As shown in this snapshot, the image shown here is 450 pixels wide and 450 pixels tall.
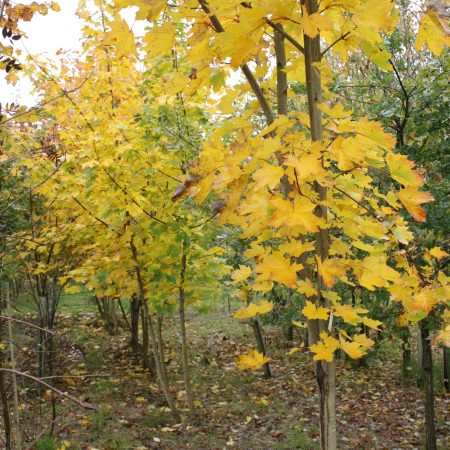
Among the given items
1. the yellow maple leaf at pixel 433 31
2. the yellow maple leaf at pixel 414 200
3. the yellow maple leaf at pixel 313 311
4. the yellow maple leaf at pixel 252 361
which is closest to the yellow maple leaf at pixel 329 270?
the yellow maple leaf at pixel 313 311

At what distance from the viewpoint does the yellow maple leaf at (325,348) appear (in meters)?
1.12

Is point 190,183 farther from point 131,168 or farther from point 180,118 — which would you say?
point 180,118

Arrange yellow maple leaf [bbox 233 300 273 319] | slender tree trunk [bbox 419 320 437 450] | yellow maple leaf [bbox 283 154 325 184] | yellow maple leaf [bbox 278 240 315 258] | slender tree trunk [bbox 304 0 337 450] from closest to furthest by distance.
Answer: yellow maple leaf [bbox 283 154 325 184], yellow maple leaf [bbox 278 240 315 258], slender tree trunk [bbox 304 0 337 450], yellow maple leaf [bbox 233 300 273 319], slender tree trunk [bbox 419 320 437 450]

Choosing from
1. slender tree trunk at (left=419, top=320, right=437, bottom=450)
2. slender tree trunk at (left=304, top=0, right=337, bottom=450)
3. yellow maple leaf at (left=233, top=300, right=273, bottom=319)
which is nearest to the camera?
slender tree trunk at (left=304, top=0, right=337, bottom=450)

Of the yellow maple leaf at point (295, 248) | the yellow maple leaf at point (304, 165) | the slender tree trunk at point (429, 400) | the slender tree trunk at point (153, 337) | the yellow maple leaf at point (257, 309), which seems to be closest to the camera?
the yellow maple leaf at point (304, 165)

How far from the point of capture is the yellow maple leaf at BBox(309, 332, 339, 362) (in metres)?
1.12

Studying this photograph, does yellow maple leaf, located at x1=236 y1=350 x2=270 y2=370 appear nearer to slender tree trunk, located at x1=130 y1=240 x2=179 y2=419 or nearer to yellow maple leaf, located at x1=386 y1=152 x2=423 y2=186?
yellow maple leaf, located at x1=386 y1=152 x2=423 y2=186

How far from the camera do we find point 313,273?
1288 millimetres

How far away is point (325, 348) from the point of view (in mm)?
1146

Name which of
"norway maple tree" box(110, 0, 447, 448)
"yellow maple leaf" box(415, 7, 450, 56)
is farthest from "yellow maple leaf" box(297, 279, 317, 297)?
"yellow maple leaf" box(415, 7, 450, 56)

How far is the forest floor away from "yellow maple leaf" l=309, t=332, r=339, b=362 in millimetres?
2778

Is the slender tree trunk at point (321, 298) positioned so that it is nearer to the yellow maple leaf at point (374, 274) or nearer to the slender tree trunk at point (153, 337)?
the yellow maple leaf at point (374, 274)

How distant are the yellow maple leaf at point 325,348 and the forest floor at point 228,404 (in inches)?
109

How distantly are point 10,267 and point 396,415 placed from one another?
5554mm
